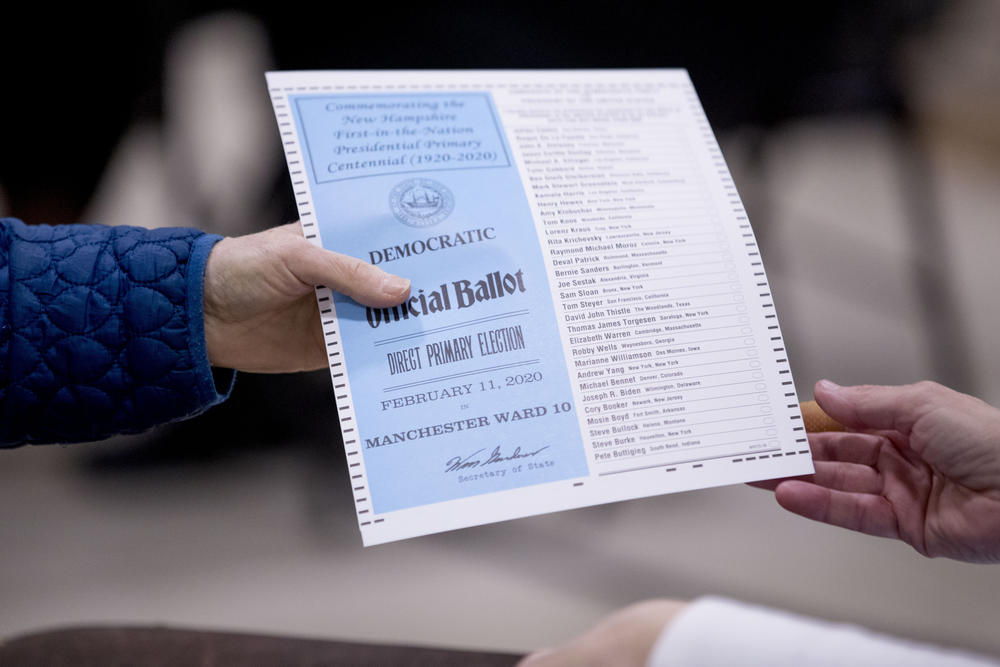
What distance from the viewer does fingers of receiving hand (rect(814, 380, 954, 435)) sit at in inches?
24.7

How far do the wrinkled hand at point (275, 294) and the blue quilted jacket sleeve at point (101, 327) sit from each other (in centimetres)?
3

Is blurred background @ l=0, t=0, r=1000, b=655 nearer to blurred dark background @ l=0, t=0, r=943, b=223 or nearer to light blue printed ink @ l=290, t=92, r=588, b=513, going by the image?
blurred dark background @ l=0, t=0, r=943, b=223

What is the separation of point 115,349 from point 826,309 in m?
1.88

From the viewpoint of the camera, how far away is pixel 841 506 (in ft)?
2.19

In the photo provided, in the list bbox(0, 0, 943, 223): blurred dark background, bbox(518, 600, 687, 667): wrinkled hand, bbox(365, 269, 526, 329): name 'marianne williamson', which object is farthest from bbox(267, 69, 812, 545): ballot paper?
bbox(0, 0, 943, 223): blurred dark background

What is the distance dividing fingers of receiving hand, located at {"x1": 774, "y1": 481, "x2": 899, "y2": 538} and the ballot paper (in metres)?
0.06

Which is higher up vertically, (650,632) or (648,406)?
(648,406)

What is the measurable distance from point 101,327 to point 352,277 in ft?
0.71

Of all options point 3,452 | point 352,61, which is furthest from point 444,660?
point 3,452

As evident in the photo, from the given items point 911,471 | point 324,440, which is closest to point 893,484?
point 911,471

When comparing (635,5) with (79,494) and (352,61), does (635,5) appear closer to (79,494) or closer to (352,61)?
(352,61)

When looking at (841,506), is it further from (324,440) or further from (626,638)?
(324,440)

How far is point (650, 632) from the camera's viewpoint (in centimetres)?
44
